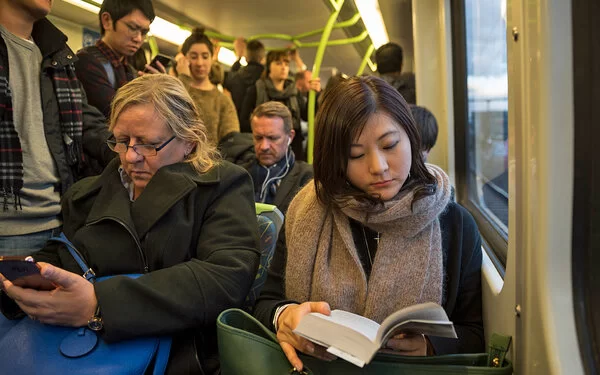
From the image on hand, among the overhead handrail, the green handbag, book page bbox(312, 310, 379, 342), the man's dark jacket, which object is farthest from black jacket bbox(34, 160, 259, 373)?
A: the overhead handrail

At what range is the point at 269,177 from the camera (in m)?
3.40

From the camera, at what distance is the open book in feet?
3.16

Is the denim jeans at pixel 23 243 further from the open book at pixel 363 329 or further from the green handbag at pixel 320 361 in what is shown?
the open book at pixel 363 329

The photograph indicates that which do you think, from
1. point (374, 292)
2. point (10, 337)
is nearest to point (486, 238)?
point (374, 292)

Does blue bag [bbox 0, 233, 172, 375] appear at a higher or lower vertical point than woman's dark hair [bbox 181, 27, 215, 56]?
lower

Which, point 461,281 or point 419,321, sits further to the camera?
point 461,281

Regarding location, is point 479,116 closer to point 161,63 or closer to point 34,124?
point 161,63

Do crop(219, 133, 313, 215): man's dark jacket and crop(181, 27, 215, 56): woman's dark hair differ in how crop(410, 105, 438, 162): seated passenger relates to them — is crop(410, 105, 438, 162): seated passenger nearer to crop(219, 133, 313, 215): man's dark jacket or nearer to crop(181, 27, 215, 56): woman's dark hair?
crop(219, 133, 313, 215): man's dark jacket

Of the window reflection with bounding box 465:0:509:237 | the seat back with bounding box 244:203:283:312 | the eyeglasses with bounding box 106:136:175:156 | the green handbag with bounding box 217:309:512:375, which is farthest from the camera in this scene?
the window reflection with bounding box 465:0:509:237

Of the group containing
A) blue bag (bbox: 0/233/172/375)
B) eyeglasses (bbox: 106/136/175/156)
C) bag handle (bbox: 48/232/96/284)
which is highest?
eyeglasses (bbox: 106/136/175/156)

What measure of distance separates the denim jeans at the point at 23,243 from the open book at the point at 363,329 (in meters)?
1.26

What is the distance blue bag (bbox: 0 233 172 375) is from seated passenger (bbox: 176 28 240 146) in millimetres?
2447

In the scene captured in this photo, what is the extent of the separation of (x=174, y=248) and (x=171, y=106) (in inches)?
17.3

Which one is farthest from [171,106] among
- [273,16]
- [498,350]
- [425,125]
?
[273,16]
